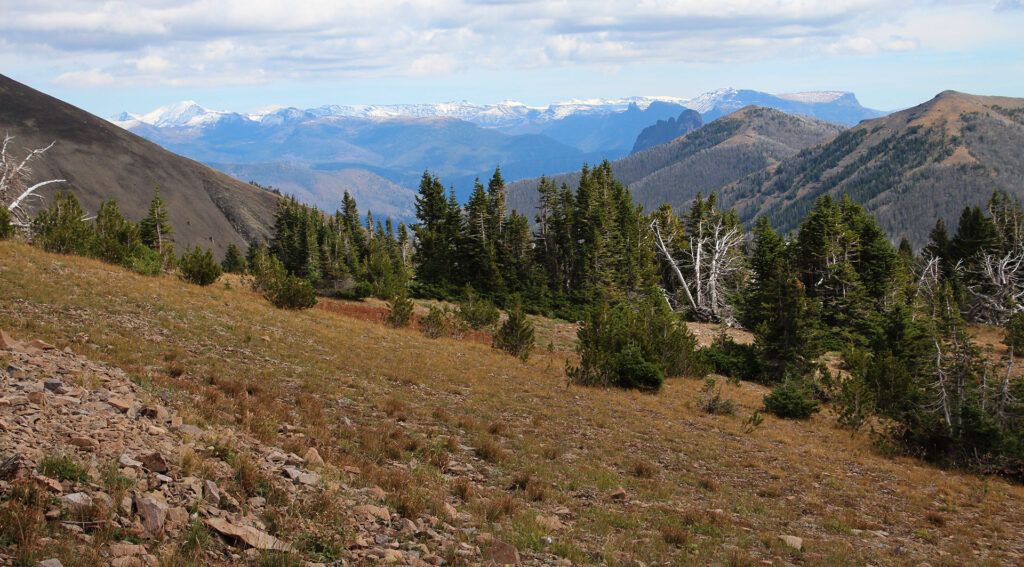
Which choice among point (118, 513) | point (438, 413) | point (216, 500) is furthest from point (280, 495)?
Result: point (438, 413)

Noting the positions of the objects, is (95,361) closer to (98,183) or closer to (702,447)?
(702,447)

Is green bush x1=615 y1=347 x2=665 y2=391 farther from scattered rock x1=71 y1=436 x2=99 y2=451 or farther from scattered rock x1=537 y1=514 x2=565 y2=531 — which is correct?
scattered rock x1=71 y1=436 x2=99 y2=451

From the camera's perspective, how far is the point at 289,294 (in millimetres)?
24797

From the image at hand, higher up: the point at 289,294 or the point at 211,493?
the point at 289,294

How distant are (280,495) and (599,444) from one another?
820 cm

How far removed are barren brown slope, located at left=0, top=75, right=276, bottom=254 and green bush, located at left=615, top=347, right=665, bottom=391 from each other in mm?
121056

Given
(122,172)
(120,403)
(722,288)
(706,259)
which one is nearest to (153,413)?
(120,403)

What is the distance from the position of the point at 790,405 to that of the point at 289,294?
809 inches

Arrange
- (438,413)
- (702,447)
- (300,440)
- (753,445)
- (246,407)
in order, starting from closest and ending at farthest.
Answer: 1. (300,440)
2. (246,407)
3. (438,413)
4. (702,447)
5. (753,445)

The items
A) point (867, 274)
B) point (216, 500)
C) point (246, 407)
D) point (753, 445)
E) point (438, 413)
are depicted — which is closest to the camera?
point (216, 500)

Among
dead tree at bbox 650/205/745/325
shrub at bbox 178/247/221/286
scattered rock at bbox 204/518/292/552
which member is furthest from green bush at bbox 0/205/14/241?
dead tree at bbox 650/205/745/325

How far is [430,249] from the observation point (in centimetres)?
5706

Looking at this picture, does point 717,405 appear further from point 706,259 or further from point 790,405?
point 706,259

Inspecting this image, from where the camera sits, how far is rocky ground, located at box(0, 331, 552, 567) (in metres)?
5.43
